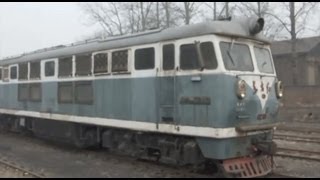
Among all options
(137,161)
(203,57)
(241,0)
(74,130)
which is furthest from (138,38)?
(241,0)

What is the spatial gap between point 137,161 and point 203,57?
12.4ft

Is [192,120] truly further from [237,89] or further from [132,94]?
[132,94]

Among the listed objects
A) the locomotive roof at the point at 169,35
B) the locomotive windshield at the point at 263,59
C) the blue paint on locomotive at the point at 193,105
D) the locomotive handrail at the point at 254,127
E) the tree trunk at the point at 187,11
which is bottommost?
the locomotive handrail at the point at 254,127

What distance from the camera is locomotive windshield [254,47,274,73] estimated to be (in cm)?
1083

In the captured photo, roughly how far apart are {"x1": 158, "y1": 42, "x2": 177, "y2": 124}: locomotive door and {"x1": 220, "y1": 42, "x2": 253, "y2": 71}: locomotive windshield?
45.7 inches

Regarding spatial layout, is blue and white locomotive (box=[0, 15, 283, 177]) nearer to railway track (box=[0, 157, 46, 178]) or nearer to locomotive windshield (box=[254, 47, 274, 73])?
locomotive windshield (box=[254, 47, 274, 73])

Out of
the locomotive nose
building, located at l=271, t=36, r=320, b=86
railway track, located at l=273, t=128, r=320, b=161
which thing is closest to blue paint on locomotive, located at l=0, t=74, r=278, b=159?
the locomotive nose

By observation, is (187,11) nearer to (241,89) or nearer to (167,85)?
(167,85)

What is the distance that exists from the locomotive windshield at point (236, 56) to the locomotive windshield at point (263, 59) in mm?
324

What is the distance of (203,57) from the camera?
1005 cm

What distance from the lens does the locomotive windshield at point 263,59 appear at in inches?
426

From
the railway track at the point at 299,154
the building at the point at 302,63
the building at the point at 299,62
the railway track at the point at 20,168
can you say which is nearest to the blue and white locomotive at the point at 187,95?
the railway track at the point at 20,168

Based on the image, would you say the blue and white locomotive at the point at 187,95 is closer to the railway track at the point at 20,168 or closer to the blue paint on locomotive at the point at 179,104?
the blue paint on locomotive at the point at 179,104

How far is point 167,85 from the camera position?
1080cm
